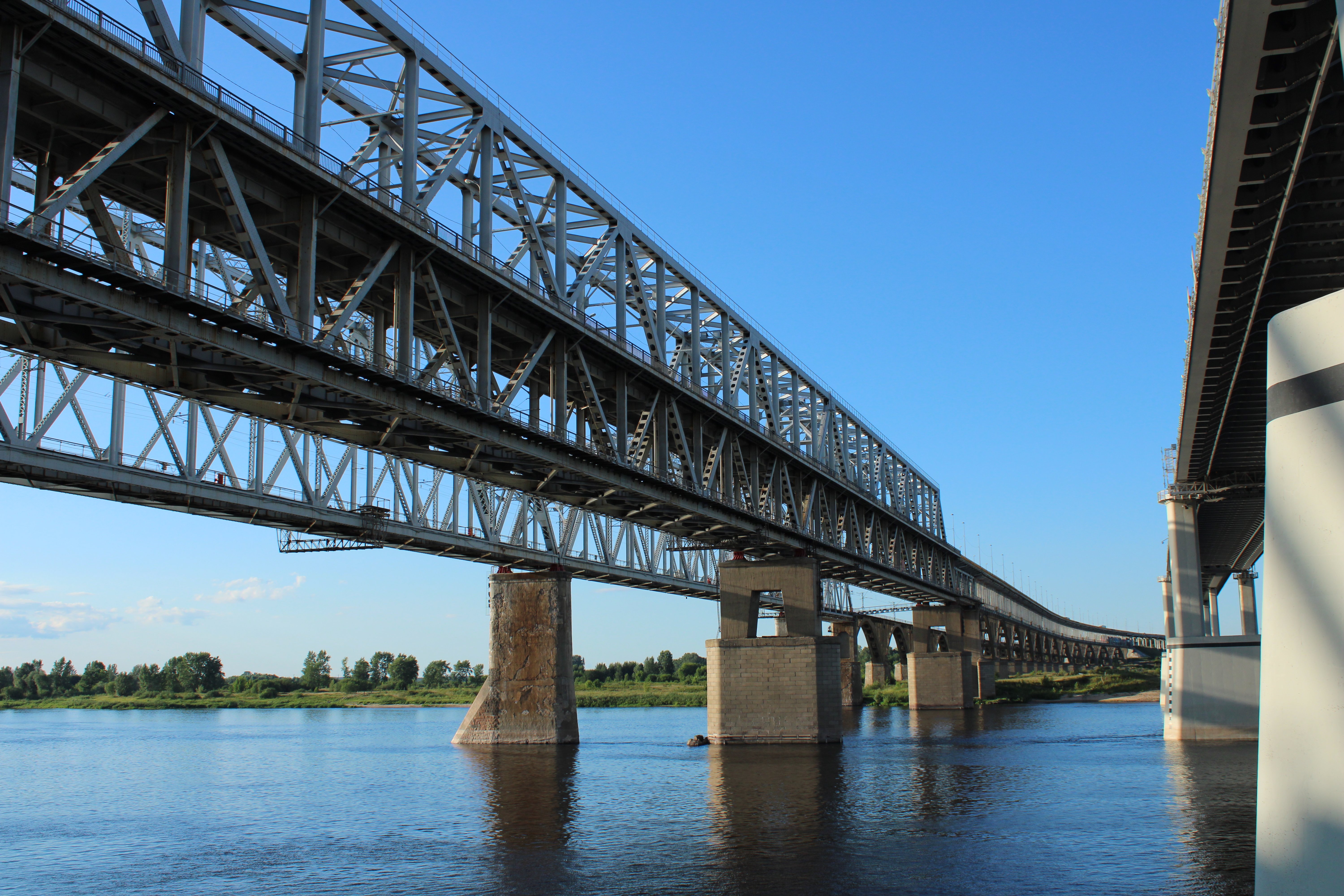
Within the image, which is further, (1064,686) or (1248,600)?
(1064,686)

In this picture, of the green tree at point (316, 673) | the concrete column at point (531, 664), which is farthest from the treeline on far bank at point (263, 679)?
the concrete column at point (531, 664)

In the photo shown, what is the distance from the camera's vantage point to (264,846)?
31.0 meters

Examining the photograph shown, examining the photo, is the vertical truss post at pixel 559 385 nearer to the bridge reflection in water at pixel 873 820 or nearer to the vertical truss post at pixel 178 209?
the bridge reflection in water at pixel 873 820

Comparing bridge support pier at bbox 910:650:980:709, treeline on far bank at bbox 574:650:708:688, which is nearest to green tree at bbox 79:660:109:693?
treeline on far bank at bbox 574:650:708:688

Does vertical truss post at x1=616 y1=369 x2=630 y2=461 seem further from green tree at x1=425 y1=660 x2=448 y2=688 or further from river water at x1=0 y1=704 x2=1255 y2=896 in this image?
green tree at x1=425 y1=660 x2=448 y2=688

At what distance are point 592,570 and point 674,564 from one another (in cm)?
1677

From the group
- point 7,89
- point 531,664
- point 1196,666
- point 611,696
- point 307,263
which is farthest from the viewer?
point 611,696

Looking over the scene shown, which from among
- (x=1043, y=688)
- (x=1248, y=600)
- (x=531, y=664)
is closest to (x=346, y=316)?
(x=531, y=664)

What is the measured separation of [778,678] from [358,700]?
429 ft

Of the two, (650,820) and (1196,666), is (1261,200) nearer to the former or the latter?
(650,820)

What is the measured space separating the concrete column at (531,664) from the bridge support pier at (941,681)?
5831cm

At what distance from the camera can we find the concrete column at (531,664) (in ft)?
202

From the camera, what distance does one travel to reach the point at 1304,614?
31.1 feet

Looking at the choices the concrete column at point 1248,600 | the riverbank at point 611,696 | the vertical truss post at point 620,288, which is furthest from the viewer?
the riverbank at point 611,696
